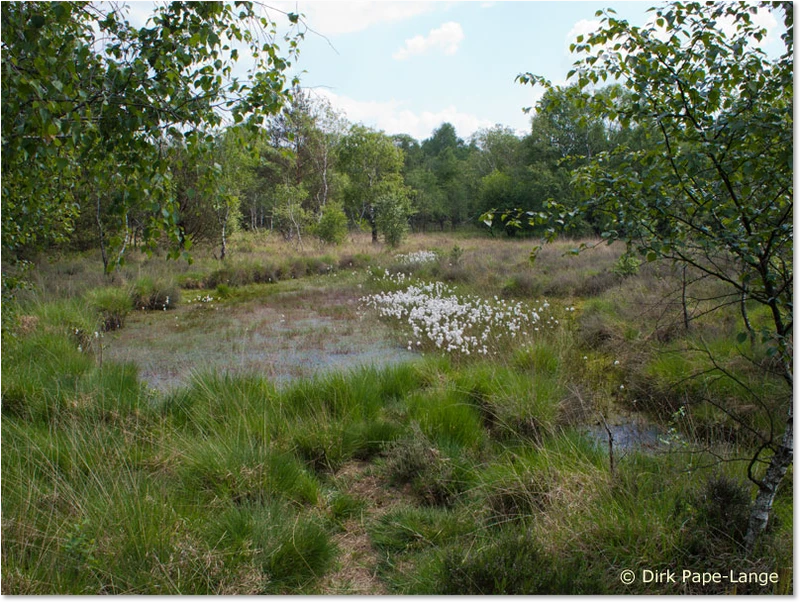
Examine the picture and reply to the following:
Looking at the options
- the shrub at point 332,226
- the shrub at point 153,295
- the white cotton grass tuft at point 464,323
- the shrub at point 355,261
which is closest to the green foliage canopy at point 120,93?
the white cotton grass tuft at point 464,323

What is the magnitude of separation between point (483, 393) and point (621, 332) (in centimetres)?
311

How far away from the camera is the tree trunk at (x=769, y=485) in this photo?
240 cm

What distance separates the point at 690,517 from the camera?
2.74m

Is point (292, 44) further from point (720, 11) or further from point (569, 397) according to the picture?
point (569, 397)

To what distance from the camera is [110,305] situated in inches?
416

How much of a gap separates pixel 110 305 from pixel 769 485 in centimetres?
1128

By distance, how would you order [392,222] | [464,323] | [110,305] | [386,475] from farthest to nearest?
[392,222], [110,305], [464,323], [386,475]

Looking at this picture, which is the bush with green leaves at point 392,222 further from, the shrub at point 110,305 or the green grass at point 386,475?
the green grass at point 386,475

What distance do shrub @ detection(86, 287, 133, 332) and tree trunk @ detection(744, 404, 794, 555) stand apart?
991cm

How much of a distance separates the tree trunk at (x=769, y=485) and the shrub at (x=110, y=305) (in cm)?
991

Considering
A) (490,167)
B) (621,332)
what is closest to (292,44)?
(621,332)

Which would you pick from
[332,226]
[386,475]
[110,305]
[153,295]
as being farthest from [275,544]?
[332,226]

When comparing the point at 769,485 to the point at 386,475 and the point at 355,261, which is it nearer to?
the point at 386,475

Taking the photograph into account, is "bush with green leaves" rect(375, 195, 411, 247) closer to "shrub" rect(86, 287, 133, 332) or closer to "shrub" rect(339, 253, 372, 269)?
"shrub" rect(339, 253, 372, 269)
